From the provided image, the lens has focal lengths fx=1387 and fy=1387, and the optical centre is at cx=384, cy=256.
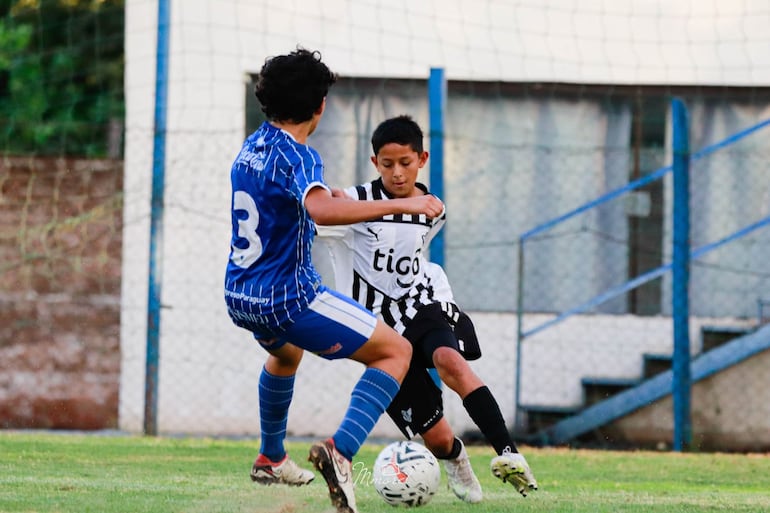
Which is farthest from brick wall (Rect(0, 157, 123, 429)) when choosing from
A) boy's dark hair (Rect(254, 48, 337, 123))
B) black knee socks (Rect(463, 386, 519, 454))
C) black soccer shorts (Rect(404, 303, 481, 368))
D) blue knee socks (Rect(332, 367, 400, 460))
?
blue knee socks (Rect(332, 367, 400, 460))

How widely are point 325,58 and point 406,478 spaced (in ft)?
18.2

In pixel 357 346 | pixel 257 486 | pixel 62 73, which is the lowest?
pixel 257 486

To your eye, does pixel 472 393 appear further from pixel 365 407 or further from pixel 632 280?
pixel 632 280

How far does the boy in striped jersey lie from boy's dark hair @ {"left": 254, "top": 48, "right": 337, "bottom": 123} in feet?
2.58

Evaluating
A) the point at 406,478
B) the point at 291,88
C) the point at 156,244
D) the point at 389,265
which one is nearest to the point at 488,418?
the point at 406,478

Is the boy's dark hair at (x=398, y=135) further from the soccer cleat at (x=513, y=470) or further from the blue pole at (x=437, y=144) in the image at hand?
the blue pole at (x=437, y=144)

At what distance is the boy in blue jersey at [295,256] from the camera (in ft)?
15.1

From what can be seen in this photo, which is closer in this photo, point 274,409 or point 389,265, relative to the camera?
point 274,409

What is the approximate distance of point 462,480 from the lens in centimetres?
553

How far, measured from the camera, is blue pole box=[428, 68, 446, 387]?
28.9 ft

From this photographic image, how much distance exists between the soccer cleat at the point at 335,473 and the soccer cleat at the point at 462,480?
1.12 metres

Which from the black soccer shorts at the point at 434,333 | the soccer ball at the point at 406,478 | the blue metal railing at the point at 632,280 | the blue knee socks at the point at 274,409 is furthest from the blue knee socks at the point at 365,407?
the blue metal railing at the point at 632,280

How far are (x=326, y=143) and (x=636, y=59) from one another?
239 cm

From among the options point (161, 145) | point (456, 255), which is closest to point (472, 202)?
point (456, 255)
